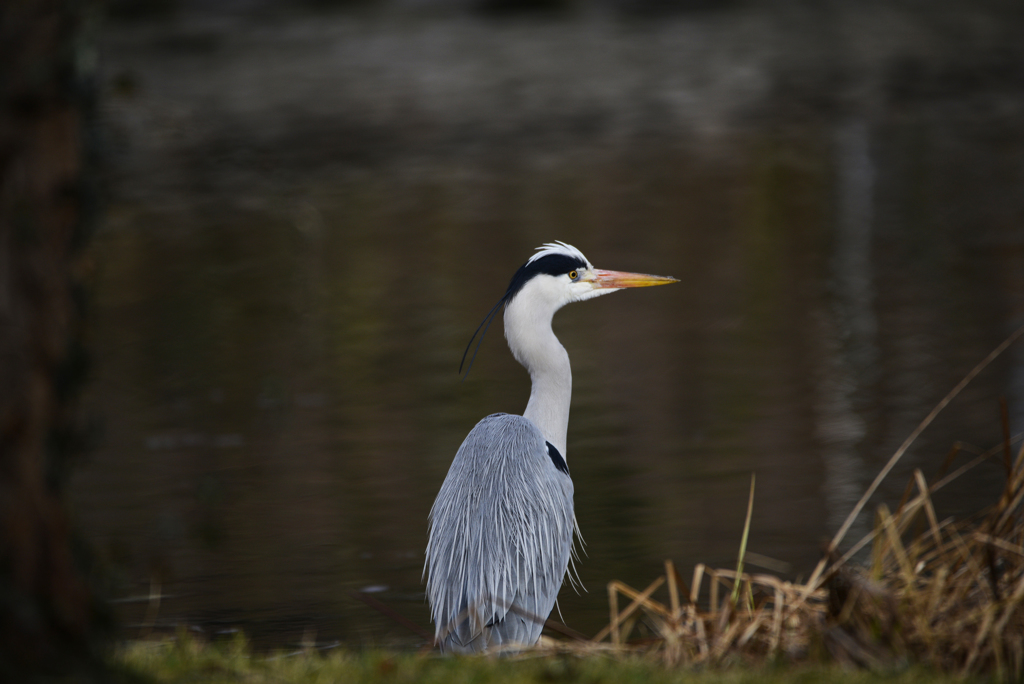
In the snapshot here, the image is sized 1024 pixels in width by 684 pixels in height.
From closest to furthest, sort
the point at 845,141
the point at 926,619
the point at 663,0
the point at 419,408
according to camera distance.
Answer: the point at 926,619 → the point at 419,408 → the point at 845,141 → the point at 663,0

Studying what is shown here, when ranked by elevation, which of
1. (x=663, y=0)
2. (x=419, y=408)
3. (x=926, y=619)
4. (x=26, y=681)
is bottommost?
(x=419, y=408)

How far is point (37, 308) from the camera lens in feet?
8.39

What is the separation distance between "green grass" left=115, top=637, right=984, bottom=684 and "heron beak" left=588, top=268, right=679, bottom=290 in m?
2.65

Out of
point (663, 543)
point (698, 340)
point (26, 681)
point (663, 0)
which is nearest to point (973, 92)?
point (663, 0)

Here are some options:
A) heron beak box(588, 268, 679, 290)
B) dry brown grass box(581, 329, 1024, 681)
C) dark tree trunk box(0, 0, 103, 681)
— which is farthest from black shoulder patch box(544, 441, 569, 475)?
dark tree trunk box(0, 0, 103, 681)

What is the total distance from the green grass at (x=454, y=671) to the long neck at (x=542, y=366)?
2.13 m

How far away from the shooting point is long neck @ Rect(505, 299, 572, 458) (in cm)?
568

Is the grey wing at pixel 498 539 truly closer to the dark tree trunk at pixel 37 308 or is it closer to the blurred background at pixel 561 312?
the blurred background at pixel 561 312

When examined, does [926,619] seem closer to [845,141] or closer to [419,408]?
[419,408]

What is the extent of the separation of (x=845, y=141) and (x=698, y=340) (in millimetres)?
13207

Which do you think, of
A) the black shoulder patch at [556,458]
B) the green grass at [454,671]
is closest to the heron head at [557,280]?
the black shoulder patch at [556,458]

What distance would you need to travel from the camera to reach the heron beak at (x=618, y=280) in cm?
598

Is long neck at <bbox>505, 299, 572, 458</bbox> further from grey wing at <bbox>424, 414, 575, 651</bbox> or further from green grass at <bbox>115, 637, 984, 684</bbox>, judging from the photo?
green grass at <bbox>115, 637, 984, 684</bbox>

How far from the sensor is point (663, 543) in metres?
6.48
